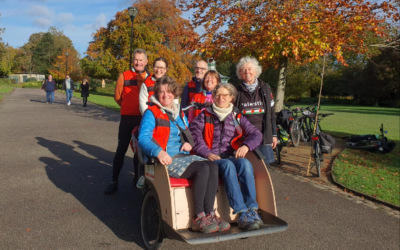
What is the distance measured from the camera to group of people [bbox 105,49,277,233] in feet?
11.1

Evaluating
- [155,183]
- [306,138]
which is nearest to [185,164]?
[155,183]

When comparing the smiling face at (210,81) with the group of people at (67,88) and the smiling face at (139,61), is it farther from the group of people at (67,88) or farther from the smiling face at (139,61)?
the group of people at (67,88)

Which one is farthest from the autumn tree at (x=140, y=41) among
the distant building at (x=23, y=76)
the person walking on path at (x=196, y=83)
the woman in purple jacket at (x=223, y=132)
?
the distant building at (x=23, y=76)

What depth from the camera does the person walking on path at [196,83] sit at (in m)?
5.63

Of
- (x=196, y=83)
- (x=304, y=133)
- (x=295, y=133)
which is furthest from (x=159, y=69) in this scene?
(x=304, y=133)

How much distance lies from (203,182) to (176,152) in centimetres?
68

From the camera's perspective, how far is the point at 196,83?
5836mm

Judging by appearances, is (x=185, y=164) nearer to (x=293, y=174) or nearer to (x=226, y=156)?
(x=226, y=156)

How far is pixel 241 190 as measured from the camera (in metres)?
3.65

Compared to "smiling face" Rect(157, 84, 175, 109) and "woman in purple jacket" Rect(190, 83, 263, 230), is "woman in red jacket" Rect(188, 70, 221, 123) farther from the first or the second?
"smiling face" Rect(157, 84, 175, 109)

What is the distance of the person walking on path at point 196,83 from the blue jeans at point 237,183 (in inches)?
90.1

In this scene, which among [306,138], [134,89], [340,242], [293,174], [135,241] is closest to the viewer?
[135,241]

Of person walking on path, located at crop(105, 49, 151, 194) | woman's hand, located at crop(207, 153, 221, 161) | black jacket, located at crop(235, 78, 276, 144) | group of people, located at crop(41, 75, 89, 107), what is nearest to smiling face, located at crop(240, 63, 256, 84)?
black jacket, located at crop(235, 78, 276, 144)

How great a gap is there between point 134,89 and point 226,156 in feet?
6.48
